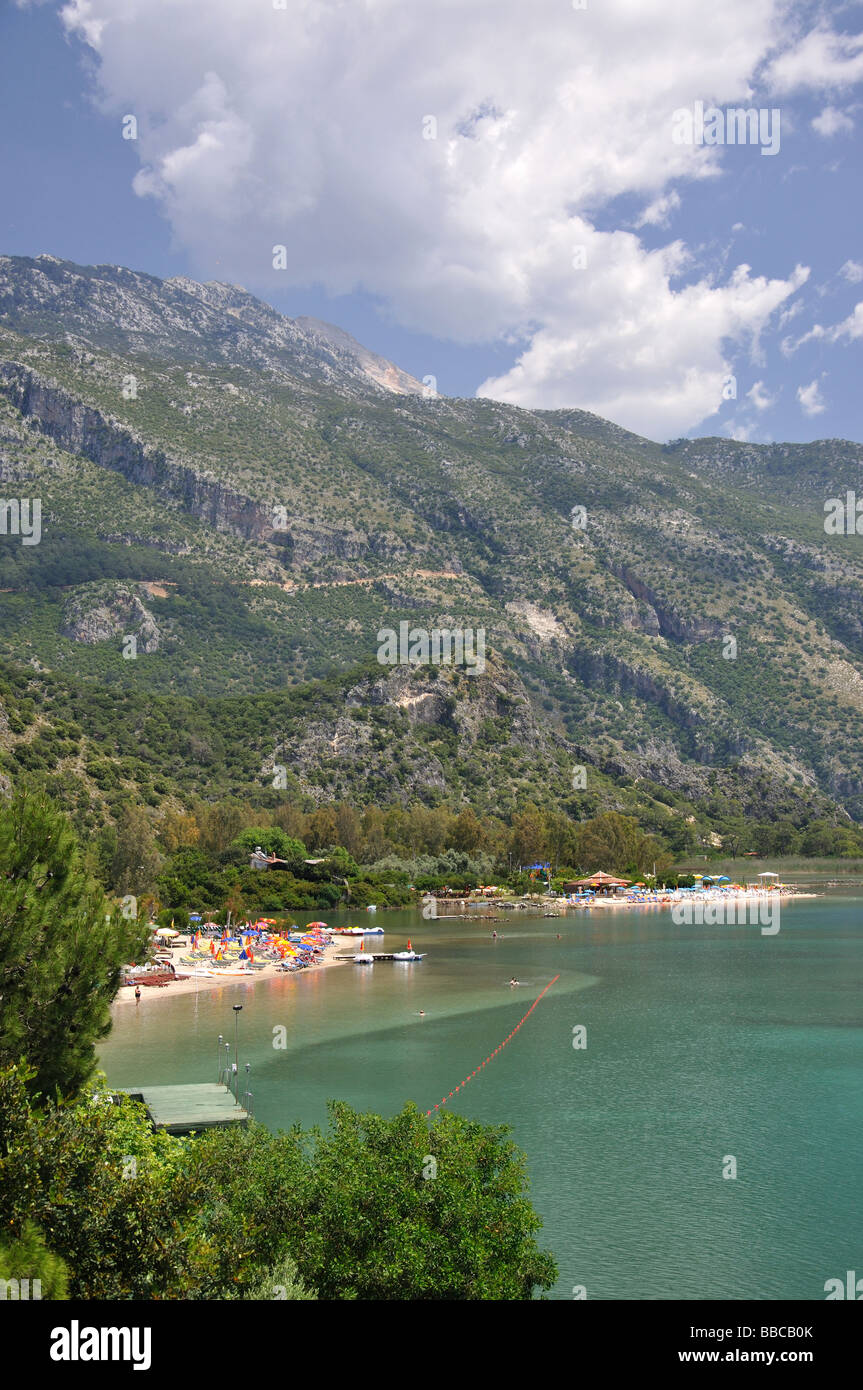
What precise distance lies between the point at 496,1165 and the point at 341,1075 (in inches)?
766

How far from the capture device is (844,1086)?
33938mm

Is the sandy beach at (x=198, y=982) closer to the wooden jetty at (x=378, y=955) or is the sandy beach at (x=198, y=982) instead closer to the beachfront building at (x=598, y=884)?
the wooden jetty at (x=378, y=955)

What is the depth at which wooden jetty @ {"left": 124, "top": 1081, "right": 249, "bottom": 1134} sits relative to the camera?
27.5 meters

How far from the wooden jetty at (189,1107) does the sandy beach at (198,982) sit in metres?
18.7

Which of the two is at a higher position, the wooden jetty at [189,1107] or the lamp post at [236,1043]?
the wooden jetty at [189,1107]

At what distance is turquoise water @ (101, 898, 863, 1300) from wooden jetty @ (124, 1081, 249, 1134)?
4.21 ft

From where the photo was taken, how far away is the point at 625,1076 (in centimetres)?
3516

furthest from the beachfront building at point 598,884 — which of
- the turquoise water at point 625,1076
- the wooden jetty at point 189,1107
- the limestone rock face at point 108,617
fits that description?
the limestone rock face at point 108,617

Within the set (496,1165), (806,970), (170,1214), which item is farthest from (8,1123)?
(806,970)

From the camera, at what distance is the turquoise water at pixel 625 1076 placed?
20969 mm

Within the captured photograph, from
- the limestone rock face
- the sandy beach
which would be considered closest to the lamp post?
the sandy beach

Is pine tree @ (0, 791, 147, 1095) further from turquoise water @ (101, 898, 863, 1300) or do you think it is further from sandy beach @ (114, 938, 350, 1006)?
sandy beach @ (114, 938, 350, 1006)

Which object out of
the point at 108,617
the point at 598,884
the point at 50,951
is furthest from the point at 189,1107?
the point at 108,617
